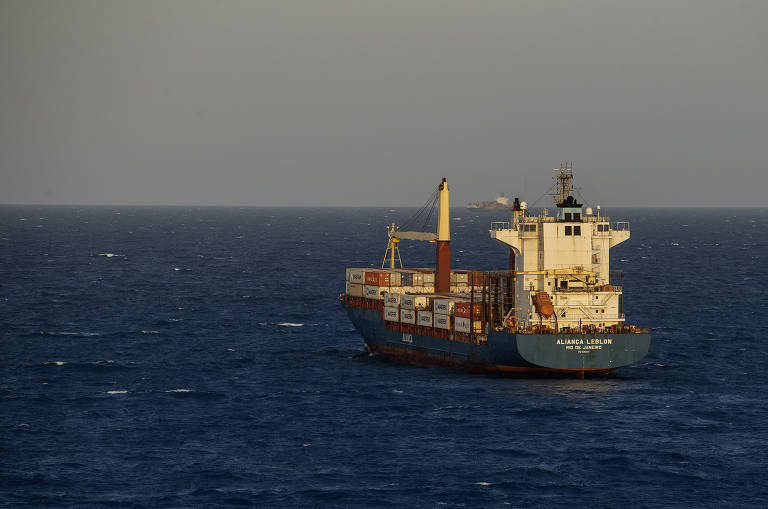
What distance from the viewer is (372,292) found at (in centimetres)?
11575

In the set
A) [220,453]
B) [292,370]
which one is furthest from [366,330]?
[220,453]

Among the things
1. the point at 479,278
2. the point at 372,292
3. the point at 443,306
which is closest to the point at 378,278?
the point at 372,292

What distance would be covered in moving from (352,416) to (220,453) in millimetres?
Result: 13613

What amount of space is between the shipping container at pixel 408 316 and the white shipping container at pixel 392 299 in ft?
4.14

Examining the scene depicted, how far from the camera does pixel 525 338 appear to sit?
303 feet

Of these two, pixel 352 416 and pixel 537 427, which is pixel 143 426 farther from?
pixel 537 427

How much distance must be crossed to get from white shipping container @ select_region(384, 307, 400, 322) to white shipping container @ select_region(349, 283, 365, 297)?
737 cm

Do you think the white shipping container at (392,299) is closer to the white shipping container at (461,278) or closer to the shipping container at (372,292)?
the shipping container at (372,292)

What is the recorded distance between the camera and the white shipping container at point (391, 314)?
4304 inches

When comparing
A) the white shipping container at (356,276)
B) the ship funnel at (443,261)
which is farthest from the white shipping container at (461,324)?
the white shipping container at (356,276)

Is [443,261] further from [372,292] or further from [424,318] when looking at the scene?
[424,318]

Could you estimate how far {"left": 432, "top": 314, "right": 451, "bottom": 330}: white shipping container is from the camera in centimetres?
10200

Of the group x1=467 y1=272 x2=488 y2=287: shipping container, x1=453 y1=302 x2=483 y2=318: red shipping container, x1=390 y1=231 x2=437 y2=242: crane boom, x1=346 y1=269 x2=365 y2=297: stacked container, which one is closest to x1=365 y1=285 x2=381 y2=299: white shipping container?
x1=346 y1=269 x2=365 y2=297: stacked container

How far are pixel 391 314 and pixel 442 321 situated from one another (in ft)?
28.6
